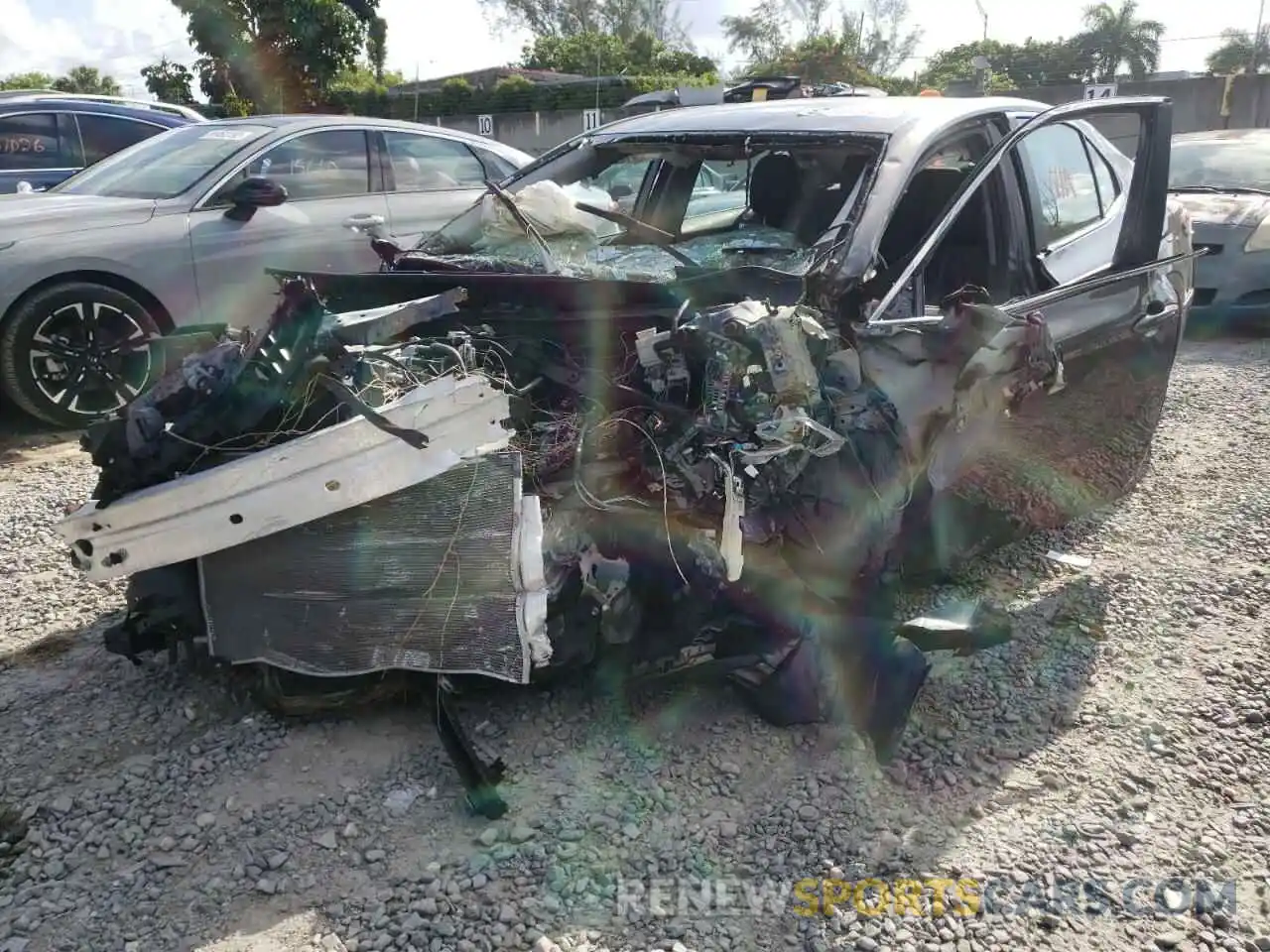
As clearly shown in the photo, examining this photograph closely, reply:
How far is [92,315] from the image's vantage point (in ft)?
17.2

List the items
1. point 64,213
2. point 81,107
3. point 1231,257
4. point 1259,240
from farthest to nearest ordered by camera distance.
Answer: point 81,107 < point 1231,257 < point 1259,240 < point 64,213

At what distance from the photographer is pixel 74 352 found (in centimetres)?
522

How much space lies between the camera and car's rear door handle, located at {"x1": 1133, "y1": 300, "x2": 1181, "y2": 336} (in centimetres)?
432

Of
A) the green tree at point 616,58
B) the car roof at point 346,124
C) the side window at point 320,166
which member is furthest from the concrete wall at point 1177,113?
the side window at point 320,166

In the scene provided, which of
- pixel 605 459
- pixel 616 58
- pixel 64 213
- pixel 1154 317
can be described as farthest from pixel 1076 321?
pixel 616 58

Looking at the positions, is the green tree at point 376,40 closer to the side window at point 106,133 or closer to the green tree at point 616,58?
the green tree at point 616,58

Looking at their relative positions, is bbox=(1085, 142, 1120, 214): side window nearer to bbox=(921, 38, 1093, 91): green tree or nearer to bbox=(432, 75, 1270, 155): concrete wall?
bbox=(432, 75, 1270, 155): concrete wall

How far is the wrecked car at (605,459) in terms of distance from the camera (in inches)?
96.1

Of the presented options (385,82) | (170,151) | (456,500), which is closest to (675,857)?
(456,500)

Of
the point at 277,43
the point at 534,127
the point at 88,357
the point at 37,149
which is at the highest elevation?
the point at 277,43

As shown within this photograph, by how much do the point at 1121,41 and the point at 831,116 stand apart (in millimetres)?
44643

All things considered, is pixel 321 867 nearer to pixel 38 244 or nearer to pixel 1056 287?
pixel 1056 287

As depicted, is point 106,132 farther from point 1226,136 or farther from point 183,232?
point 1226,136

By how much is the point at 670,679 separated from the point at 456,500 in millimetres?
792
